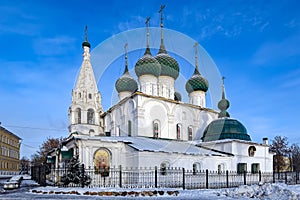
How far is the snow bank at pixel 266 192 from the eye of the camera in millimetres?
10523

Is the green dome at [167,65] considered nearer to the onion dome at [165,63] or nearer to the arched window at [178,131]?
the onion dome at [165,63]

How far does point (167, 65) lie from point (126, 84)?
15.3ft

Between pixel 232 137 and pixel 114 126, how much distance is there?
444 inches

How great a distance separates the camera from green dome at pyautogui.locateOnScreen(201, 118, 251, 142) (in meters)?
26.8

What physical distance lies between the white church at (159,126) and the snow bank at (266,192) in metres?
8.99

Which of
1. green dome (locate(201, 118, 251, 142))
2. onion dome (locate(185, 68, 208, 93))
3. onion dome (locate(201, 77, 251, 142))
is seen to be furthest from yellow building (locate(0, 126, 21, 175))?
green dome (locate(201, 118, 251, 142))

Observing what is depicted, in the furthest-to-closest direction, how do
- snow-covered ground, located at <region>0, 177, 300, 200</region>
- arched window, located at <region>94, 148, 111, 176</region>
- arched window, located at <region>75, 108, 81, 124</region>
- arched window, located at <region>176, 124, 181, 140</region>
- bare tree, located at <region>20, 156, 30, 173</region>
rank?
bare tree, located at <region>20, 156, 30, 173</region>, arched window, located at <region>75, 108, 81, 124</region>, arched window, located at <region>176, 124, 181, 140</region>, arched window, located at <region>94, 148, 111, 176</region>, snow-covered ground, located at <region>0, 177, 300, 200</region>

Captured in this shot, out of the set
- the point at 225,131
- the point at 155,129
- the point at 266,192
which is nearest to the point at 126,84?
the point at 155,129

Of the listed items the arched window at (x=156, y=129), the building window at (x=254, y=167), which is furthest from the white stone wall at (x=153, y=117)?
the building window at (x=254, y=167)

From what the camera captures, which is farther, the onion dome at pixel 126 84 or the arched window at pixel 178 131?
the onion dome at pixel 126 84

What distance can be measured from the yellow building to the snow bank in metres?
41.5

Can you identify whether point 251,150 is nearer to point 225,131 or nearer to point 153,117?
point 225,131

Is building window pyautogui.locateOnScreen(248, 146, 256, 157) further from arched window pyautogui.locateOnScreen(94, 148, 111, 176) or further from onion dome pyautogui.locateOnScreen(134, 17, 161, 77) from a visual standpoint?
arched window pyautogui.locateOnScreen(94, 148, 111, 176)

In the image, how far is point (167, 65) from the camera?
29531 mm
